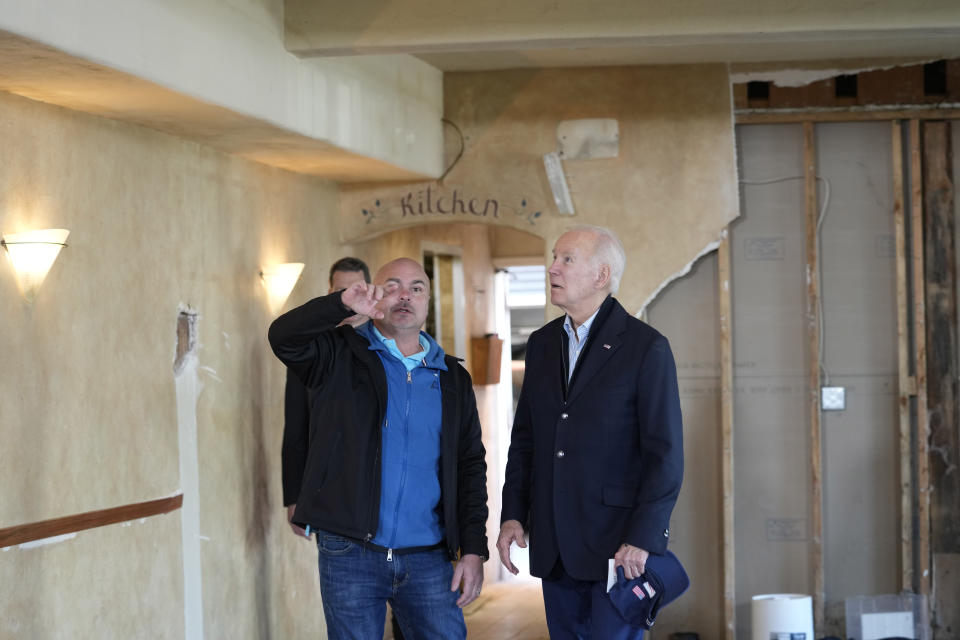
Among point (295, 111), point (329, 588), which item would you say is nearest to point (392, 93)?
point (295, 111)

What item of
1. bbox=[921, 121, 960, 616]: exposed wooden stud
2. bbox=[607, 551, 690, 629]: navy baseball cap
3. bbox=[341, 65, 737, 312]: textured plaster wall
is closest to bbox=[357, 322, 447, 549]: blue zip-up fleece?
bbox=[607, 551, 690, 629]: navy baseball cap

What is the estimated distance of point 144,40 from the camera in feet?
10.5

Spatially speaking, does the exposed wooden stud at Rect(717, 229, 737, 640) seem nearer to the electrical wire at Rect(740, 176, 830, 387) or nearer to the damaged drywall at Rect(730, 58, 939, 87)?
the electrical wire at Rect(740, 176, 830, 387)

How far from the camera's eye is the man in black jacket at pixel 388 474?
3018mm

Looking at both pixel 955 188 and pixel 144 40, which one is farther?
pixel 955 188

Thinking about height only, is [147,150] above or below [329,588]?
above

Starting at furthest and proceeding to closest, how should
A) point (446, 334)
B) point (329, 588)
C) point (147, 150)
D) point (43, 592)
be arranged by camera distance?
point (446, 334), point (147, 150), point (43, 592), point (329, 588)

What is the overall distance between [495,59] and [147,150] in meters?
2.07

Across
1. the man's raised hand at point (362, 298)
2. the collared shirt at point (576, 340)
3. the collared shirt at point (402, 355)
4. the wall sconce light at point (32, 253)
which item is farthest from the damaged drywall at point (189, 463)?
the collared shirt at point (576, 340)

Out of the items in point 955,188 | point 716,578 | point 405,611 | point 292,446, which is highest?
point 955,188

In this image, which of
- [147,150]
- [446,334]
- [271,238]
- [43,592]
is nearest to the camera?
[43,592]

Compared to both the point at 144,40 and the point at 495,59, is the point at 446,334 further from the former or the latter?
the point at 144,40

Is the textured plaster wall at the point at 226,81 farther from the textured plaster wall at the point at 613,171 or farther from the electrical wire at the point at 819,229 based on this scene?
the electrical wire at the point at 819,229

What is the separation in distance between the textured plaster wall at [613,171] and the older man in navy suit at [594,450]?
2.55 meters
